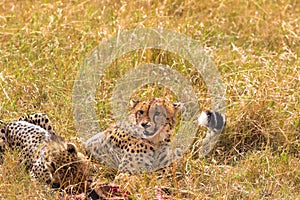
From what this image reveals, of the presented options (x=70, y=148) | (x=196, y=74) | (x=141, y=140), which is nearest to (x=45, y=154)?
(x=70, y=148)

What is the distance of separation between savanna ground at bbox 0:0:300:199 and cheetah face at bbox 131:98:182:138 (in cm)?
26

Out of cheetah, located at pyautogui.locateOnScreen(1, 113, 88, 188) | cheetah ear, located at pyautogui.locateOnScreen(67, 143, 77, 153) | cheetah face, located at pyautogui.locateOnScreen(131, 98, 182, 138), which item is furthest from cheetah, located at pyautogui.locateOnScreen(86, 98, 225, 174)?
cheetah ear, located at pyautogui.locateOnScreen(67, 143, 77, 153)

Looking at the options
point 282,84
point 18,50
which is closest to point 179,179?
point 282,84

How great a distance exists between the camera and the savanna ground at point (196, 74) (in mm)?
4457

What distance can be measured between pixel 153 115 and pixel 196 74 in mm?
1215

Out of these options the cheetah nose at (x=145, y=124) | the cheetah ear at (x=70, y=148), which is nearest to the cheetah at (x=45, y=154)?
the cheetah ear at (x=70, y=148)

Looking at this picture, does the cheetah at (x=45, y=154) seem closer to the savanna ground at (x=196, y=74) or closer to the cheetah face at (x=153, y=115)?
the savanna ground at (x=196, y=74)

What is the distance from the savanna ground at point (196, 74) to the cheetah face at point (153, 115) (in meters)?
0.26

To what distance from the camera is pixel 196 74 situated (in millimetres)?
5527

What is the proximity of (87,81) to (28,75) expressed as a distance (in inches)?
16.3

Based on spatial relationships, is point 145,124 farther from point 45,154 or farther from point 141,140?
point 45,154

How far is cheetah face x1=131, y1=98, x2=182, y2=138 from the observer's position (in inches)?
173

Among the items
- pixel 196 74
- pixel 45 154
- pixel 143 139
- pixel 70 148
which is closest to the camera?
pixel 70 148

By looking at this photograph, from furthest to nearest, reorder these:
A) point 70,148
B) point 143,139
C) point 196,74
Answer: point 196,74 < point 143,139 < point 70,148
